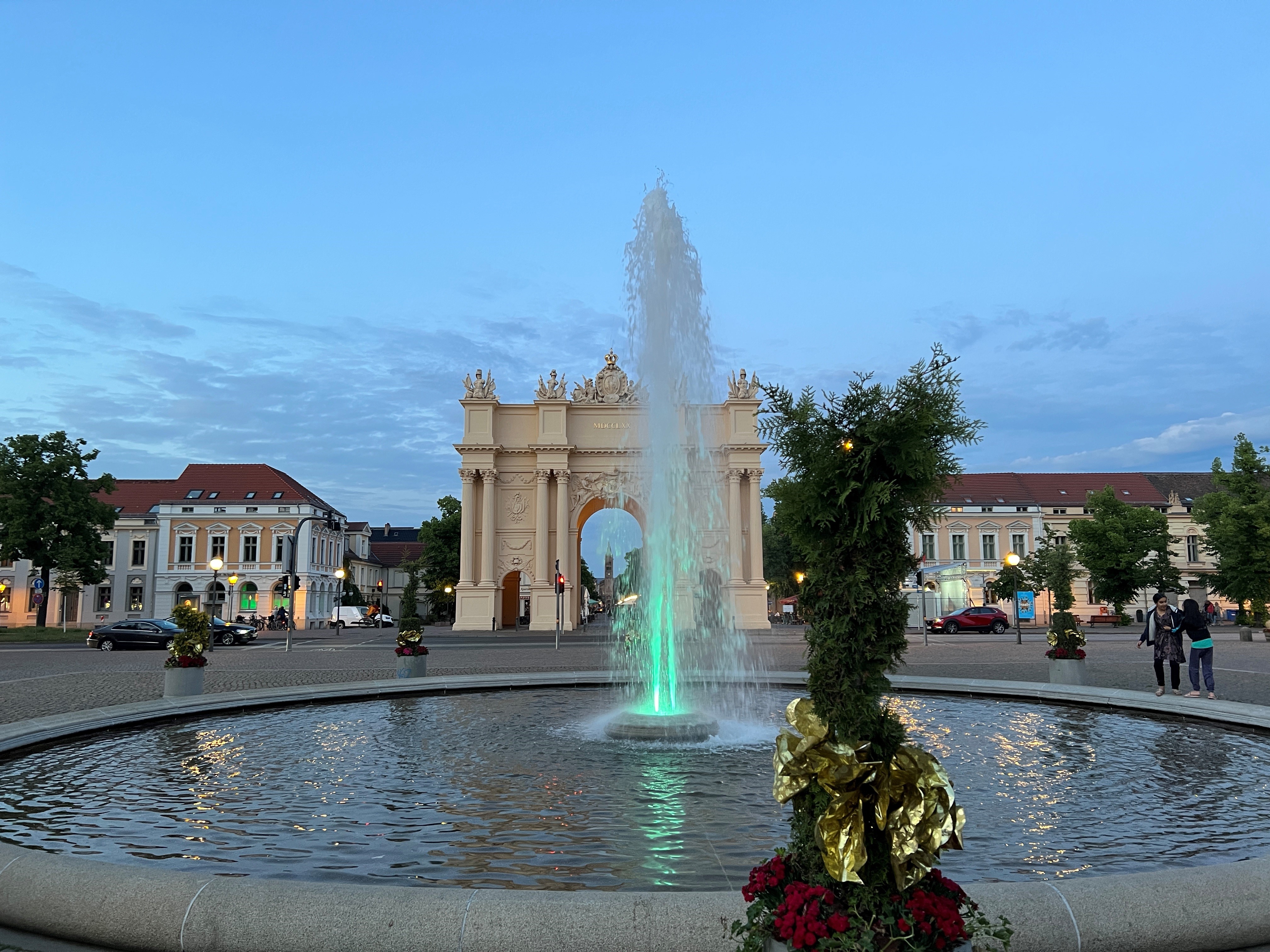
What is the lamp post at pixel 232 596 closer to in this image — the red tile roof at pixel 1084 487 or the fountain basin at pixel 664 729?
the fountain basin at pixel 664 729

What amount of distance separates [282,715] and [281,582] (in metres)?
30.2

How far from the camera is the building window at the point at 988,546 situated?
266 feet

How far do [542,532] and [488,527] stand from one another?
354cm

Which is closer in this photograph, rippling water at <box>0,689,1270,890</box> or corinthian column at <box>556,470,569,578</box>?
rippling water at <box>0,689,1270,890</box>

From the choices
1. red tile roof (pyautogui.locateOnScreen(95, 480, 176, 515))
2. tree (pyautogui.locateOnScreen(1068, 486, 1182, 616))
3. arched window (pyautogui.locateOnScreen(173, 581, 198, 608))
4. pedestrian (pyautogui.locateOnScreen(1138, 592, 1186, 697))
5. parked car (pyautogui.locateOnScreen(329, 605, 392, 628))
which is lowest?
parked car (pyautogui.locateOnScreen(329, 605, 392, 628))

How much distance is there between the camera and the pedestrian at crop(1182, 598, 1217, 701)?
15.1 meters

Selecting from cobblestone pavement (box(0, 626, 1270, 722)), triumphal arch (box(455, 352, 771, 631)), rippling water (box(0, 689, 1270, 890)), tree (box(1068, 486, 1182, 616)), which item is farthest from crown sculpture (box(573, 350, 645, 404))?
rippling water (box(0, 689, 1270, 890))

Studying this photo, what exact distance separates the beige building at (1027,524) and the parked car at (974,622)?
71.0 feet

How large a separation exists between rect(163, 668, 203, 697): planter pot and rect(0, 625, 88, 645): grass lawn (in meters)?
35.9

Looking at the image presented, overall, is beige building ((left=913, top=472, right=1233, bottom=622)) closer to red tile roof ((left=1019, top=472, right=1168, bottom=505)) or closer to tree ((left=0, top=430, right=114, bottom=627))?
red tile roof ((left=1019, top=472, right=1168, bottom=505))

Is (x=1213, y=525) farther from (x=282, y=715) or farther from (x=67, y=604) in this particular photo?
(x=67, y=604)

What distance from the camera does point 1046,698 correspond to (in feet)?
51.2

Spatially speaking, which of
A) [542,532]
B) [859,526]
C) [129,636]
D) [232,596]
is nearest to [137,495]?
[232,596]

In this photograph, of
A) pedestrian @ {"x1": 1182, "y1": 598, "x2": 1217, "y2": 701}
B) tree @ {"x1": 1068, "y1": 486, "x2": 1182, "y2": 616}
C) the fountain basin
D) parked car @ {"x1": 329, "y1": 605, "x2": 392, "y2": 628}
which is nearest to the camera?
the fountain basin
